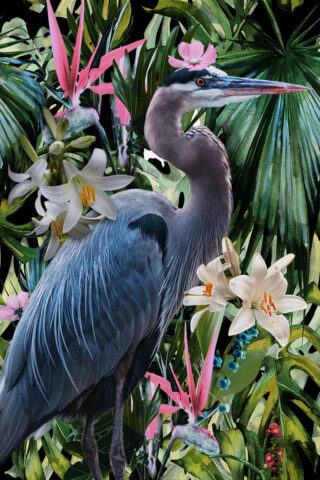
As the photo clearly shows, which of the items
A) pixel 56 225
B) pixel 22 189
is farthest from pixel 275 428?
pixel 22 189

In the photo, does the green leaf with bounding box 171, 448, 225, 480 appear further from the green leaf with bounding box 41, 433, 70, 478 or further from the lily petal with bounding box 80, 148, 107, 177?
the lily petal with bounding box 80, 148, 107, 177

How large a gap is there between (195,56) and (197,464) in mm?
1025

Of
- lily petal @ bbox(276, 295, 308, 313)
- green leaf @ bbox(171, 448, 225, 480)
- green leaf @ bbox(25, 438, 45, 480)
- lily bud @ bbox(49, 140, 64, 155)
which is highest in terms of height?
lily bud @ bbox(49, 140, 64, 155)

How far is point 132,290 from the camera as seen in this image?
2033 millimetres

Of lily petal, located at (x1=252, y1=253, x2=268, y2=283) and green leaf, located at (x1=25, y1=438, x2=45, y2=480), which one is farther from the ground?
lily petal, located at (x1=252, y1=253, x2=268, y2=283)

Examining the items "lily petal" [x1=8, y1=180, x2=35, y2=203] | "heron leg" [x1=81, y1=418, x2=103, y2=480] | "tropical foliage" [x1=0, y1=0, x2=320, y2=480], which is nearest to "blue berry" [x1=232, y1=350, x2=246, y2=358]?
"tropical foliage" [x1=0, y1=0, x2=320, y2=480]

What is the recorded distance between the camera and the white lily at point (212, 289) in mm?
1964

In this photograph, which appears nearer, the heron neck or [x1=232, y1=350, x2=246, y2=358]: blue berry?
the heron neck

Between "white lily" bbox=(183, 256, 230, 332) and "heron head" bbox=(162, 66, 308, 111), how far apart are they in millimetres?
381

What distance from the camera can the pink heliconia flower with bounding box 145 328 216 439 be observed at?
2.13 metres

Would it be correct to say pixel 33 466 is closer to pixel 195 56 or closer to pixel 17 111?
pixel 17 111

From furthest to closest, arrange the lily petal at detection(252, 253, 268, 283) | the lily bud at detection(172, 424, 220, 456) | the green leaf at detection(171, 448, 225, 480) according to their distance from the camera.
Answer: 1. the green leaf at detection(171, 448, 225, 480)
2. the lily bud at detection(172, 424, 220, 456)
3. the lily petal at detection(252, 253, 268, 283)

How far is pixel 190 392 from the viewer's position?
2.13 meters

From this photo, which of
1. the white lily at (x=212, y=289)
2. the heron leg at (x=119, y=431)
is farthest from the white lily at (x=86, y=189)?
the heron leg at (x=119, y=431)
